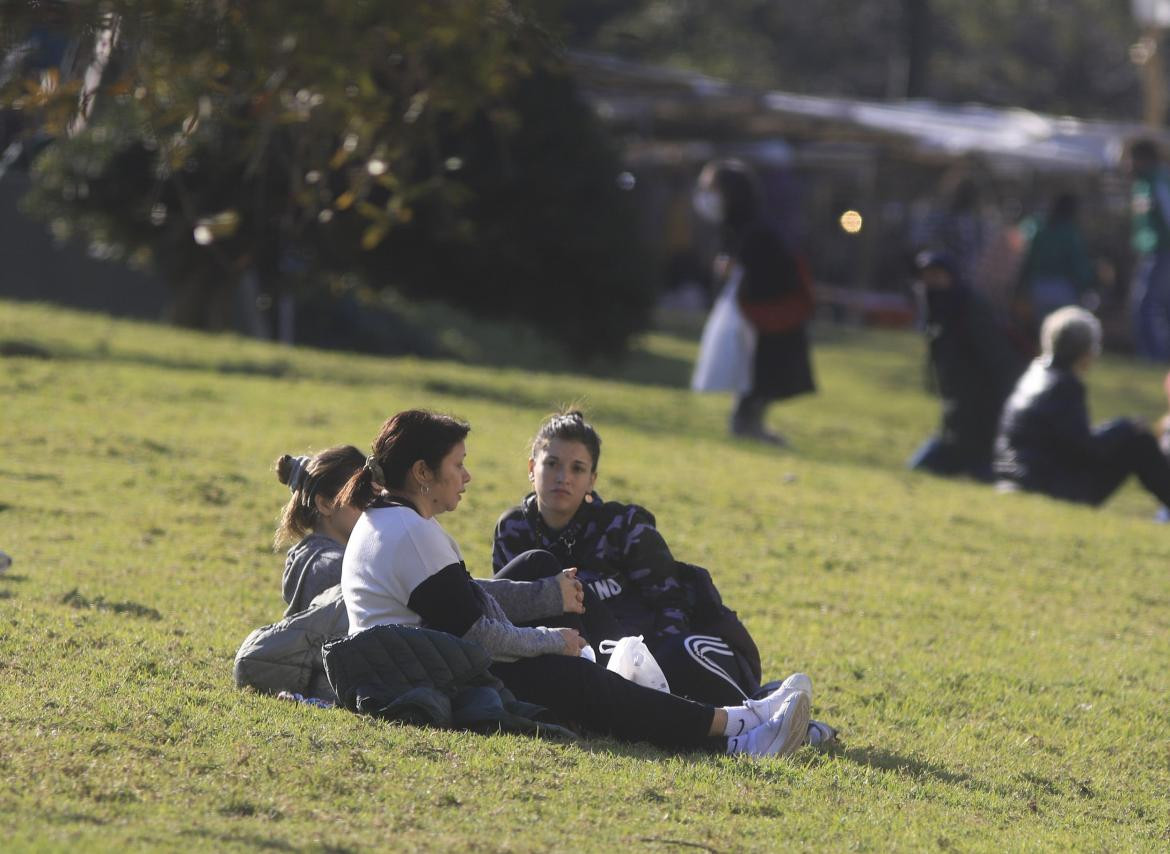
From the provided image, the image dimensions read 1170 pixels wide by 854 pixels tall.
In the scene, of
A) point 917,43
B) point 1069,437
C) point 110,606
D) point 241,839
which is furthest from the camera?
point 917,43

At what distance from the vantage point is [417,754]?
504 cm

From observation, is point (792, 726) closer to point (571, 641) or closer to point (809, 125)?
point (571, 641)

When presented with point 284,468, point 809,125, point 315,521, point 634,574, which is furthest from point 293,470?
point 809,125

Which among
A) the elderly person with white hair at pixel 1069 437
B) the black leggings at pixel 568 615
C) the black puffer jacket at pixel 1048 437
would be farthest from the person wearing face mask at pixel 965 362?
the black leggings at pixel 568 615

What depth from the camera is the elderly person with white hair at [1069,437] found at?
1092 cm

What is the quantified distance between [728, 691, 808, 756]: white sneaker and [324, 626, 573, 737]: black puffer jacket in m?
0.51

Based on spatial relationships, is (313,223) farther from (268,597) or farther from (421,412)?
(421,412)

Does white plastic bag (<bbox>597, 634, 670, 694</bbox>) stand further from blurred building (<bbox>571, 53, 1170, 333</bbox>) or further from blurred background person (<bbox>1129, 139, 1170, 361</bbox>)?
blurred building (<bbox>571, 53, 1170, 333</bbox>)

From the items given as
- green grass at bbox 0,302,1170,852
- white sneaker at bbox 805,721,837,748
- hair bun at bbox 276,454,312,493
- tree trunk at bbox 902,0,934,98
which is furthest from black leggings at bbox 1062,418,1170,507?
tree trunk at bbox 902,0,934,98

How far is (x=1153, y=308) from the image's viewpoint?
2123cm

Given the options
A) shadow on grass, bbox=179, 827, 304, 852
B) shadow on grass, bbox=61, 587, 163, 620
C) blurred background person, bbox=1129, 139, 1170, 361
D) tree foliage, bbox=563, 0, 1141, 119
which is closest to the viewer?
shadow on grass, bbox=179, 827, 304, 852

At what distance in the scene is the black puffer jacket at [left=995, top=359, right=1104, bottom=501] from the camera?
11.2 meters

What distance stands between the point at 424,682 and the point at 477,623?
0.22m

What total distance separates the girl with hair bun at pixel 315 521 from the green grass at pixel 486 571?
0.43 meters
